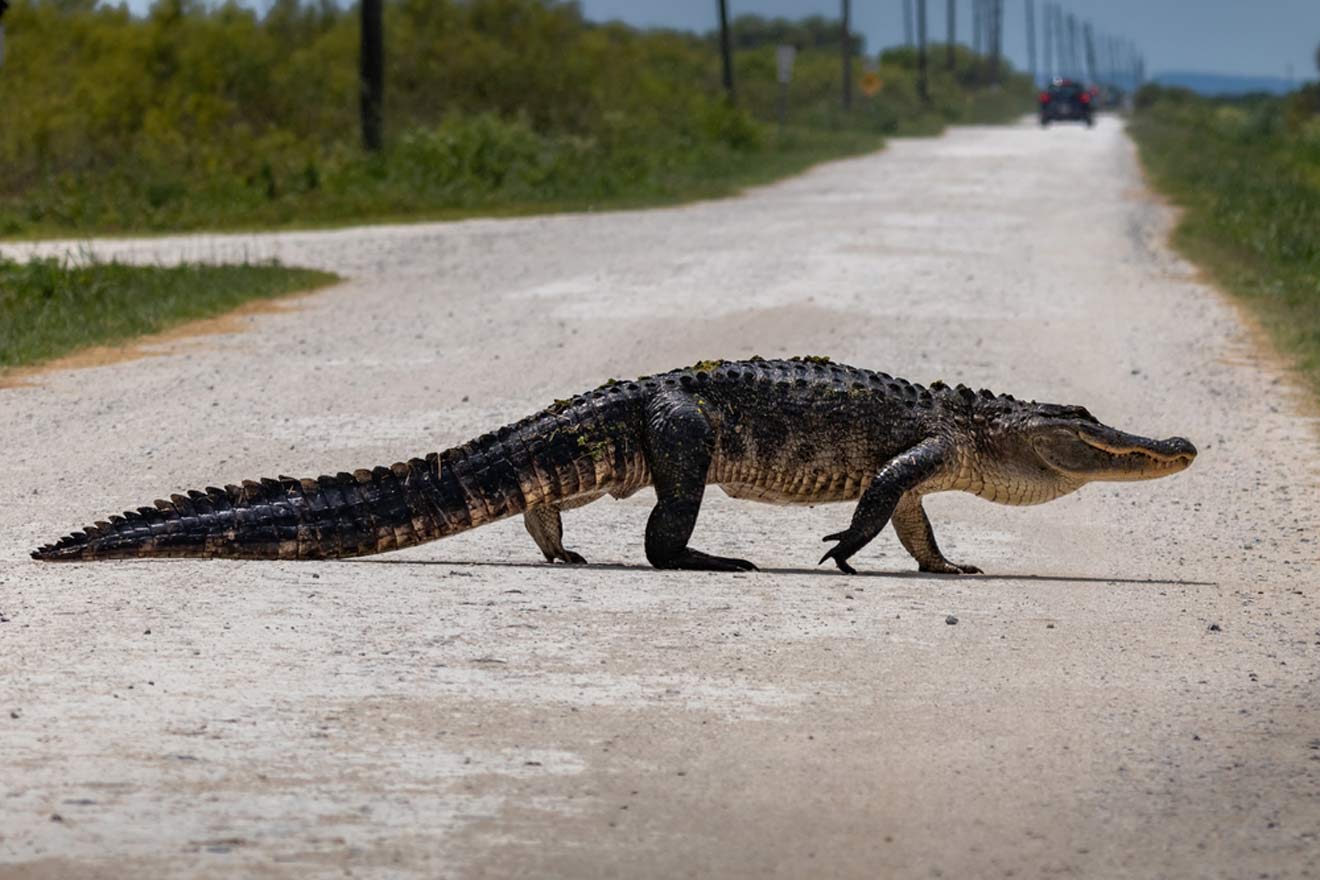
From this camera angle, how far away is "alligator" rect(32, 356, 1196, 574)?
24.6 feet

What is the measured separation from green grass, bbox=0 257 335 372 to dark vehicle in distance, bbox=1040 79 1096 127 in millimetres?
56110

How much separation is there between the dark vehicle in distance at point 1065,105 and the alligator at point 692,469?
217 feet

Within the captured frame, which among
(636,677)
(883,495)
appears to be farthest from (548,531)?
(636,677)

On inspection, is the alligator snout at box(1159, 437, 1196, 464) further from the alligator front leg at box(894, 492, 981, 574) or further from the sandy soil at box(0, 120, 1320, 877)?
the alligator front leg at box(894, 492, 981, 574)

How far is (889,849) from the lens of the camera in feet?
14.9

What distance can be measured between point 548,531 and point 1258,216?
19.7m

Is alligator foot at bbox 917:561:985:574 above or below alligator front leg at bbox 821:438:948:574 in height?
below

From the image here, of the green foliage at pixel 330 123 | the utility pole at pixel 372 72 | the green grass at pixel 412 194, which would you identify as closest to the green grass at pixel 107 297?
the green grass at pixel 412 194

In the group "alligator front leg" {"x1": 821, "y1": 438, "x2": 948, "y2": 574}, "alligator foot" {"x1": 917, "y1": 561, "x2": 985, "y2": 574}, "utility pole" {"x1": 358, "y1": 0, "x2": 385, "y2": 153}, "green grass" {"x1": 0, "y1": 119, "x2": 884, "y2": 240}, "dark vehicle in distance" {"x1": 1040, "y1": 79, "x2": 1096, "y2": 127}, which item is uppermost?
"utility pole" {"x1": 358, "y1": 0, "x2": 385, "y2": 153}

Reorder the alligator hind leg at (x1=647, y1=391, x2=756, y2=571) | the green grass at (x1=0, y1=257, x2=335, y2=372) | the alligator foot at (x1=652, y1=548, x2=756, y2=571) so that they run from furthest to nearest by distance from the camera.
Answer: the green grass at (x1=0, y1=257, x2=335, y2=372)
the alligator foot at (x1=652, y1=548, x2=756, y2=571)
the alligator hind leg at (x1=647, y1=391, x2=756, y2=571)

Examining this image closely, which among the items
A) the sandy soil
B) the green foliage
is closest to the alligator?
the sandy soil

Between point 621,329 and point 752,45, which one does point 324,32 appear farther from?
point 752,45

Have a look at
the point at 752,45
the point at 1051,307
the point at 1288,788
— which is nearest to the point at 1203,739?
the point at 1288,788

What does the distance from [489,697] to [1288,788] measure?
2160mm
